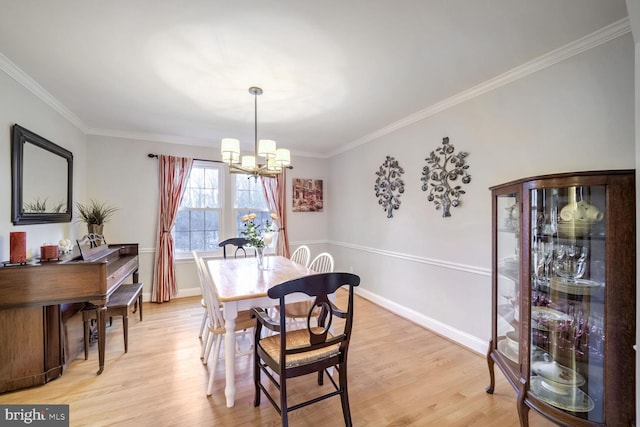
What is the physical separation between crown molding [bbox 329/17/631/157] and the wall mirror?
3.78m

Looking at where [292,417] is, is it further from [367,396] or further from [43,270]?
[43,270]

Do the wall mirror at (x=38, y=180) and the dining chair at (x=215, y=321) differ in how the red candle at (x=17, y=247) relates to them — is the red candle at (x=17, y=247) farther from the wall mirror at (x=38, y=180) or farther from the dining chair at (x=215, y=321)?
the dining chair at (x=215, y=321)

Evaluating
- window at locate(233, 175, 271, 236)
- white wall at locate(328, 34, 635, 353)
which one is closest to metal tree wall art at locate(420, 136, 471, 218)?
white wall at locate(328, 34, 635, 353)

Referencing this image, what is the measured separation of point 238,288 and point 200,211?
2.71m

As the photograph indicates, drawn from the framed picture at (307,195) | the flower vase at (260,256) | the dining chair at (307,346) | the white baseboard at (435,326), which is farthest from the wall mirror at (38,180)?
the white baseboard at (435,326)

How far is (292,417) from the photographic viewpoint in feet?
5.77

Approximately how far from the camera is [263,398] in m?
1.95

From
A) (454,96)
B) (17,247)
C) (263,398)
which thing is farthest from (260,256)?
(454,96)

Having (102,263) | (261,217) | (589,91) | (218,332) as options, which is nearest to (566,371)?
(589,91)

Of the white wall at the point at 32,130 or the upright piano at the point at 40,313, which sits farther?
the white wall at the point at 32,130

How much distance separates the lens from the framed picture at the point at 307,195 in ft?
16.4

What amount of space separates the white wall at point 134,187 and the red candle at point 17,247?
196cm

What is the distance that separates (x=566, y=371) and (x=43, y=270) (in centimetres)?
359

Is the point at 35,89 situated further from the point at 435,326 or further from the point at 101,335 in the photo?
the point at 435,326
